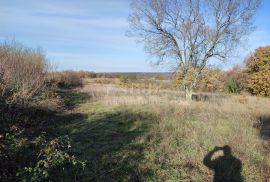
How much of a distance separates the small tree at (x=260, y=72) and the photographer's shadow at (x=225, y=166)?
79.5 feet

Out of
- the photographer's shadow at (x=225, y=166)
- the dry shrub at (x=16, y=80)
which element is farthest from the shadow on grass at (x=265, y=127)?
the dry shrub at (x=16, y=80)

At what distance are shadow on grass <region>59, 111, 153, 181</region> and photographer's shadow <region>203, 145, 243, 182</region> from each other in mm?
1423

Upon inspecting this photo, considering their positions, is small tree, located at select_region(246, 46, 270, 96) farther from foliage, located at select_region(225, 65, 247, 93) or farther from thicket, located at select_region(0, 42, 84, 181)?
thicket, located at select_region(0, 42, 84, 181)

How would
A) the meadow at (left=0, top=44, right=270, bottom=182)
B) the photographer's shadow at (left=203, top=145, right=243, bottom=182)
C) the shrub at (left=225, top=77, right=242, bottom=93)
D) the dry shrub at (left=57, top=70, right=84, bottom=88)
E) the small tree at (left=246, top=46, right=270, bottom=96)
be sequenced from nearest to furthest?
1. the meadow at (left=0, top=44, right=270, bottom=182)
2. the photographer's shadow at (left=203, top=145, right=243, bottom=182)
3. the small tree at (left=246, top=46, right=270, bottom=96)
4. the dry shrub at (left=57, top=70, right=84, bottom=88)
5. the shrub at (left=225, top=77, right=242, bottom=93)

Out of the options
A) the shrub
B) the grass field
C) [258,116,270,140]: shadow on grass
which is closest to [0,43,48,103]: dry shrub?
the grass field

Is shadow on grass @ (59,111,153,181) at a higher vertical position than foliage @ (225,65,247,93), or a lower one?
lower

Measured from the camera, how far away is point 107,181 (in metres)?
4.86

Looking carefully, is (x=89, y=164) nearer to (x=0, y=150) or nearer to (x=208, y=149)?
(x=0, y=150)

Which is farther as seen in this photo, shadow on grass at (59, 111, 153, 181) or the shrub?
the shrub

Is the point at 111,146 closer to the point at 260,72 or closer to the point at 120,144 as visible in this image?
the point at 120,144

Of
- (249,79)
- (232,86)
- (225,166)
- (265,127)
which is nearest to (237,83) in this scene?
(232,86)

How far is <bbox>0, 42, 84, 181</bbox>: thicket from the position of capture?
152 inches

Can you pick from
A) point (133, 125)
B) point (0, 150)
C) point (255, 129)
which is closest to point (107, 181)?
point (0, 150)

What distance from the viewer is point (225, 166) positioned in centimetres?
560
